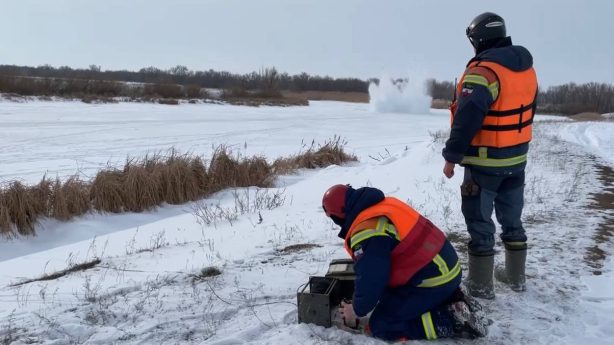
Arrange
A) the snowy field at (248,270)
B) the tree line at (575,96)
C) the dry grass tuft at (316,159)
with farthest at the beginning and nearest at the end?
the tree line at (575,96) < the dry grass tuft at (316,159) < the snowy field at (248,270)

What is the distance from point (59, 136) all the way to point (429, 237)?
19.4 meters

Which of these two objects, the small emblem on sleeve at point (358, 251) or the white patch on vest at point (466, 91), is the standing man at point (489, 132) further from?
the small emblem on sleeve at point (358, 251)

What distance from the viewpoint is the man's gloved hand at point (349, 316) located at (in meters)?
3.47

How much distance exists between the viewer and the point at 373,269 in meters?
3.20

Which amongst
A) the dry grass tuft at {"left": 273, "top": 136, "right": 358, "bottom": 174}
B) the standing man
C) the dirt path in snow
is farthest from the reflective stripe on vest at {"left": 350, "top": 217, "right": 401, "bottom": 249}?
the dry grass tuft at {"left": 273, "top": 136, "right": 358, "bottom": 174}

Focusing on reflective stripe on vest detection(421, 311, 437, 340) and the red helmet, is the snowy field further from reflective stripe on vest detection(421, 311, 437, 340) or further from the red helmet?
the red helmet

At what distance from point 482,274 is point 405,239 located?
113 cm

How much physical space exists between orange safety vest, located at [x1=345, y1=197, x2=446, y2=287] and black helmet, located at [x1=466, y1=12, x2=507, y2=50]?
1.49 metres

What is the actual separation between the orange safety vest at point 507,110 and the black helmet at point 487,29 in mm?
205

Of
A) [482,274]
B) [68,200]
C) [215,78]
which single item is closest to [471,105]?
[482,274]

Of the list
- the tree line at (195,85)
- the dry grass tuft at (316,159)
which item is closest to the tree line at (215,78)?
the tree line at (195,85)

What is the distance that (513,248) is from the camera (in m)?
4.21

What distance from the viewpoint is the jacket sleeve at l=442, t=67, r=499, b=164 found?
144 inches

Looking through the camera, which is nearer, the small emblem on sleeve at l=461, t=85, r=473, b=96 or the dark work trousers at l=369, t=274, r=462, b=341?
the dark work trousers at l=369, t=274, r=462, b=341
